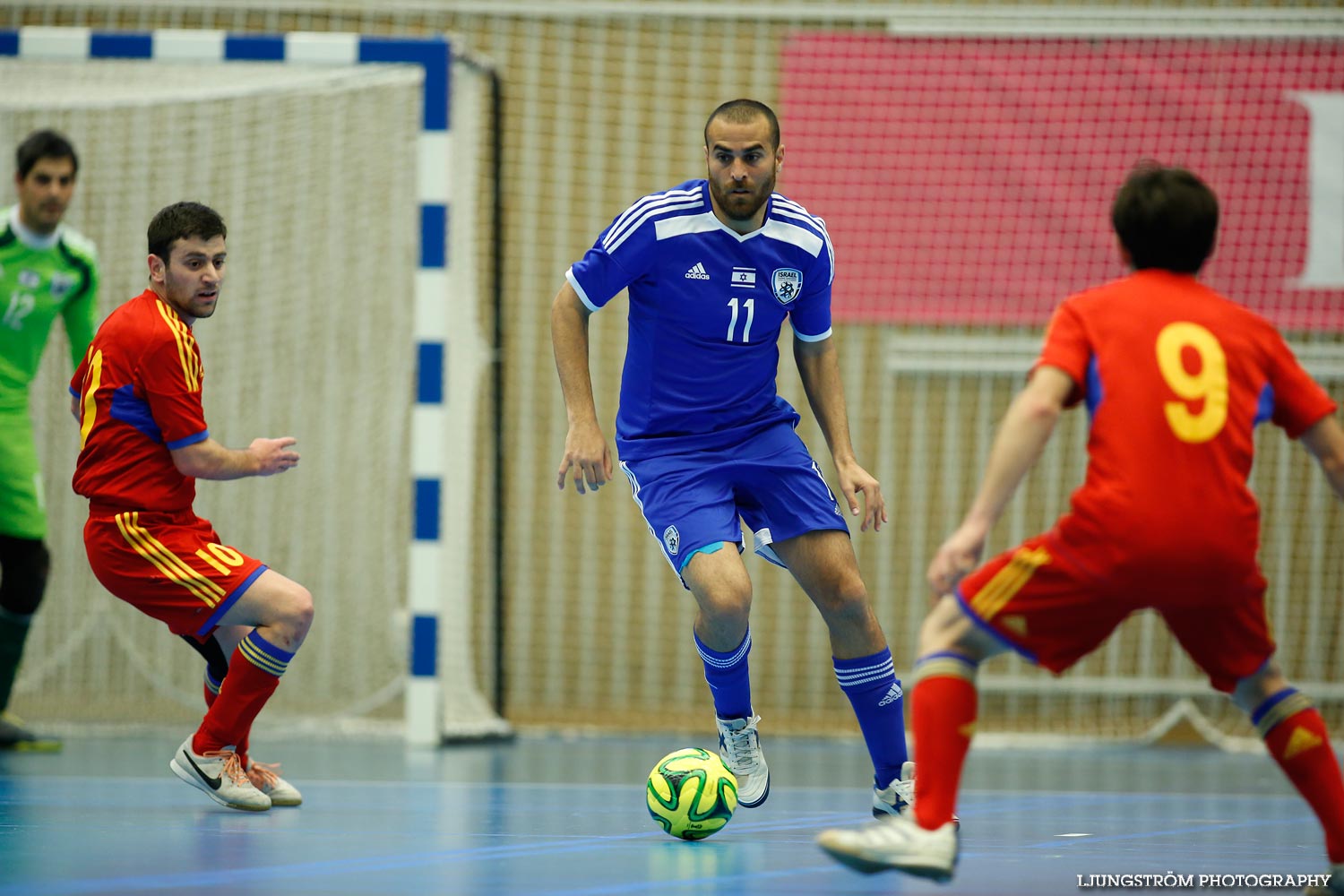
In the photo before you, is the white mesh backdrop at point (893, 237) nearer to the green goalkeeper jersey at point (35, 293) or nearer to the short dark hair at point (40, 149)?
the green goalkeeper jersey at point (35, 293)

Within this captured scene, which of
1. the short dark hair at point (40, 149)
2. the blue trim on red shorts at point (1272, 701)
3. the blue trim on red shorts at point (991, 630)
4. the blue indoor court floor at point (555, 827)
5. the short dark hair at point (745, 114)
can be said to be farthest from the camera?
the short dark hair at point (40, 149)

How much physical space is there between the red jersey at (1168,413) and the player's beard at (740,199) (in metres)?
1.41

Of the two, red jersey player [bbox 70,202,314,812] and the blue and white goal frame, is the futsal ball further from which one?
the blue and white goal frame

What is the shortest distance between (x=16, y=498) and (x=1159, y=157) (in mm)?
5849

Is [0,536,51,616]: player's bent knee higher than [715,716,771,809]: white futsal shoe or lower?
higher

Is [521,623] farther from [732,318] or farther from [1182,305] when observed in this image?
[1182,305]

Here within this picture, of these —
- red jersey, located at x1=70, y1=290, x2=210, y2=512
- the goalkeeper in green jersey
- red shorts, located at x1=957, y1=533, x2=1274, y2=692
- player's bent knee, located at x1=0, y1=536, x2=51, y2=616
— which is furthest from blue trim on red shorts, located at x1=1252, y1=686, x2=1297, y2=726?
player's bent knee, located at x1=0, y1=536, x2=51, y2=616

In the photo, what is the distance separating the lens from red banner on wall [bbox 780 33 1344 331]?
8227 millimetres

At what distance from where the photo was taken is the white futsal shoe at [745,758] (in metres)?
4.57

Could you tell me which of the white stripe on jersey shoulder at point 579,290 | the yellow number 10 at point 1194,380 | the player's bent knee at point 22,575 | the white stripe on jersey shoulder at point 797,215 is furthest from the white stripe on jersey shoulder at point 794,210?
the player's bent knee at point 22,575

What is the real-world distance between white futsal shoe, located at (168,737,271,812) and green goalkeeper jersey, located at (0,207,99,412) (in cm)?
232

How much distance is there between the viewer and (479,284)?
941cm

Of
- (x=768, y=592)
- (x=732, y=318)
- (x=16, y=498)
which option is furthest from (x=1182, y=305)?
(x=768, y=592)

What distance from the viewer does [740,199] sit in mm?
4363
